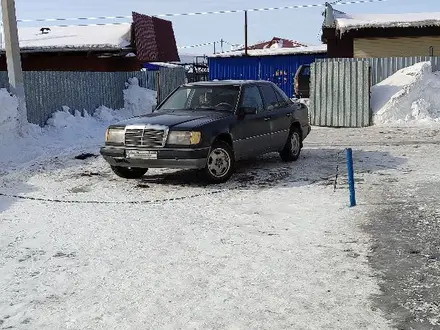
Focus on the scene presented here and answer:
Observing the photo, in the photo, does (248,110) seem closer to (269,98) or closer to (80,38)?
(269,98)

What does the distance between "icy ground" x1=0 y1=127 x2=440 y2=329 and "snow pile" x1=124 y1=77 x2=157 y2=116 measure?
10651 millimetres

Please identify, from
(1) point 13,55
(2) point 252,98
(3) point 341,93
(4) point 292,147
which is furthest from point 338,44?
(2) point 252,98

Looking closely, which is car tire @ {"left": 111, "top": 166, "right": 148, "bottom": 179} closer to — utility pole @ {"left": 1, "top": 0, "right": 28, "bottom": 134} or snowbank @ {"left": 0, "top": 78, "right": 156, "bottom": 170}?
snowbank @ {"left": 0, "top": 78, "right": 156, "bottom": 170}

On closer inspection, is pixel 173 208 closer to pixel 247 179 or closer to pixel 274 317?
pixel 247 179

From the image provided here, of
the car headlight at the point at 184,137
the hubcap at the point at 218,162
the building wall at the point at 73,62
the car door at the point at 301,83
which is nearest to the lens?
the car headlight at the point at 184,137

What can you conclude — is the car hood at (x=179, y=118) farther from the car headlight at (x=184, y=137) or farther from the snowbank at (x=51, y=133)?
the snowbank at (x=51, y=133)

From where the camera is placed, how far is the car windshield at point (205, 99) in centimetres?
933

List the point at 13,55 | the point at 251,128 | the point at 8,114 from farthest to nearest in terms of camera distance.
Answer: the point at 13,55 < the point at 8,114 < the point at 251,128

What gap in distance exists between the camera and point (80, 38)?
24.2 metres

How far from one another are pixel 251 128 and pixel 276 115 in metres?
1.02

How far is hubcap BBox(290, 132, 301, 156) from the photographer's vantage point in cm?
1068

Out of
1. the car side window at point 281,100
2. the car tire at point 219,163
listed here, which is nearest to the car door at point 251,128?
the car tire at point 219,163

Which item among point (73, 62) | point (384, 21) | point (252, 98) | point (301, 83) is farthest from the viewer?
point (301, 83)

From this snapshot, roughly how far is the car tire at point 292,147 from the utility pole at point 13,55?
20.8 ft
